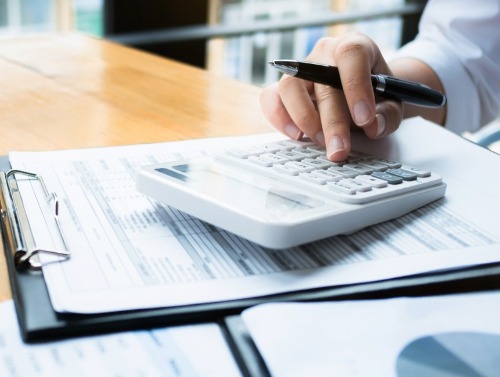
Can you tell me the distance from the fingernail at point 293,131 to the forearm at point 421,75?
189 mm

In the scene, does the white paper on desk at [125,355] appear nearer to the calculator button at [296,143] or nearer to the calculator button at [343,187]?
the calculator button at [343,187]

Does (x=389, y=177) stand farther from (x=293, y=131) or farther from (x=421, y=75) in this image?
(x=421, y=75)

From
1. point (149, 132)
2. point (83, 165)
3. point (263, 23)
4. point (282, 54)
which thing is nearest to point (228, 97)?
point (149, 132)

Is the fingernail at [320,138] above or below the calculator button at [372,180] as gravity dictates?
below

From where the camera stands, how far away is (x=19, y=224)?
39 cm

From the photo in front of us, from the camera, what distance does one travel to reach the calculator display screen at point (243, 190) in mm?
385

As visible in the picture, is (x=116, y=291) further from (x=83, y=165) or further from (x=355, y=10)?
(x=355, y=10)

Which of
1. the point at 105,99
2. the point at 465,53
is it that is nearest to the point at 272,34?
the point at 465,53

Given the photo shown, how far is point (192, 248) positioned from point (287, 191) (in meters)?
0.07

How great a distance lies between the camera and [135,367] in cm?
28

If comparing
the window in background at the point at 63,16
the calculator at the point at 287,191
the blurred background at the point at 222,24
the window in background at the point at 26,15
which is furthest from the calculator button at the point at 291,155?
the window in background at the point at 26,15

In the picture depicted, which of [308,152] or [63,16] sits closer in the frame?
[308,152]

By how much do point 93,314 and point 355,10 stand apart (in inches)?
82.2

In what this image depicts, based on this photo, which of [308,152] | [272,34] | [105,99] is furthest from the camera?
[272,34]
